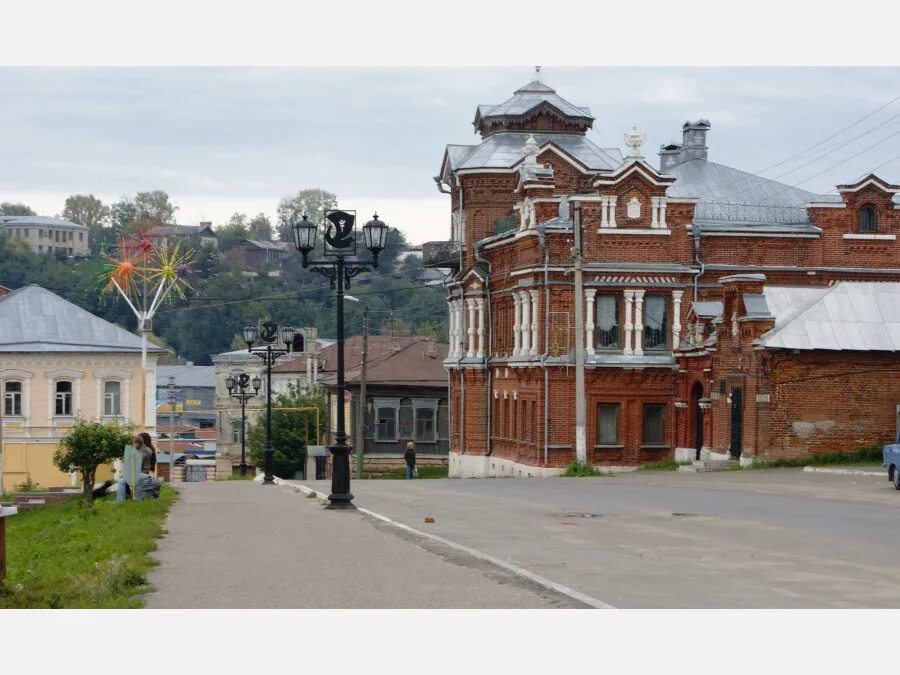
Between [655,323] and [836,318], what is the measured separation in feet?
37.2

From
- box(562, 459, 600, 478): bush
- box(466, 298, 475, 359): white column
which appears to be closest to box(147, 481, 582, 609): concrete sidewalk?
box(562, 459, 600, 478): bush

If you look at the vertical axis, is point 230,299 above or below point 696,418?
above

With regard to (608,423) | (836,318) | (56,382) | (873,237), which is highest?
(873,237)

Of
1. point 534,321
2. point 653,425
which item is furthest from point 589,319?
point 653,425

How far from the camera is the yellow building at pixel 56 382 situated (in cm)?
6375

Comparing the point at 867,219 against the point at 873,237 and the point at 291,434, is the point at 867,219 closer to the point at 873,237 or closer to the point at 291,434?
the point at 873,237

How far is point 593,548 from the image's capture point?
17531mm

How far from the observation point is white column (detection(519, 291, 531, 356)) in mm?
51844

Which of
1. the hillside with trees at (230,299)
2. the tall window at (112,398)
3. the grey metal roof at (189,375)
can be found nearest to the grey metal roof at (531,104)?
the tall window at (112,398)

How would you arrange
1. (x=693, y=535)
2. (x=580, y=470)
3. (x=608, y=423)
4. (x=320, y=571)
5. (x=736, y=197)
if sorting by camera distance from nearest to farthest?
(x=320, y=571) < (x=693, y=535) < (x=580, y=470) < (x=608, y=423) < (x=736, y=197)

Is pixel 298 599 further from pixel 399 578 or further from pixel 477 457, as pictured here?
pixel 477 457

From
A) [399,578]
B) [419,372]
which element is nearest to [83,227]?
[419,372]

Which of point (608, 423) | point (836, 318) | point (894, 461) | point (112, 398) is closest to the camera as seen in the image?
point (894, 461)

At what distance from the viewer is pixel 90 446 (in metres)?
32.4
